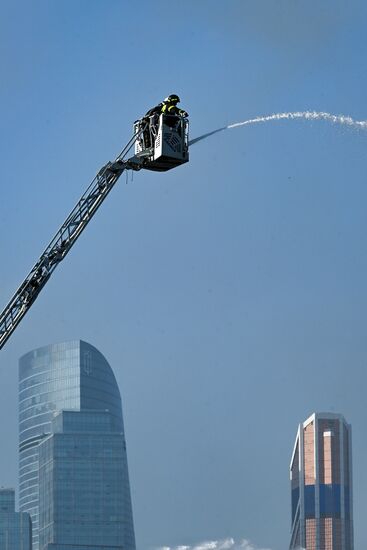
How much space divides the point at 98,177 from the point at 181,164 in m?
4.51

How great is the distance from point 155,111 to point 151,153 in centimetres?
179

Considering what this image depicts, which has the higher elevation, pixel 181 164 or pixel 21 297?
pixel 181 164

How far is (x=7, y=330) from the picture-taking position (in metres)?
81.8

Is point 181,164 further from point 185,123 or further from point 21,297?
point 21,297

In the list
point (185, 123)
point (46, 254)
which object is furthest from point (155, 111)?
A: point (46, 254)

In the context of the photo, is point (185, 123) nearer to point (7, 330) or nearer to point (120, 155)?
point (120, 155)

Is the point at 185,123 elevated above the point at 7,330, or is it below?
above

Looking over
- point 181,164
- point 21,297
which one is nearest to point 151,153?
point 181,164

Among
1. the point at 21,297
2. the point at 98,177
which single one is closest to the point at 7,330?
the point at 21,297

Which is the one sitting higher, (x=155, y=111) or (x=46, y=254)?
(x=155, y=111)

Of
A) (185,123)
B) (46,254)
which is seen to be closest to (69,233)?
(46,254)

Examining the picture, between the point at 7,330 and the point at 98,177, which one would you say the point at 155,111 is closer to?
the point at 98,177

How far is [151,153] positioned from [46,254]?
6.07m

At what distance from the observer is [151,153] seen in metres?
82.3
